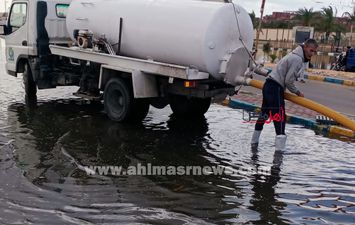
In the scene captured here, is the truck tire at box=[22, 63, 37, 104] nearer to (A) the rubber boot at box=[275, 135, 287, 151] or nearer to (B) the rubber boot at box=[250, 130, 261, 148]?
(B) the rubber boot at box=[250, 130, 261, 148]

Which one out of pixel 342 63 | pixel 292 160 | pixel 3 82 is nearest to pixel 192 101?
pixel 292 160

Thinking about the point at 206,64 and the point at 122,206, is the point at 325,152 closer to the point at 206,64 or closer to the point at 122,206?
the point at 206,64

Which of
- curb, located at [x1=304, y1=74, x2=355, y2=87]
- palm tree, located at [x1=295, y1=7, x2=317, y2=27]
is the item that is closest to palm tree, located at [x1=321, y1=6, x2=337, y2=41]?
palm tree, located at [x1=295, y1=7, x2=317, y2=27]

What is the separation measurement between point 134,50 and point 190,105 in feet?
6.04

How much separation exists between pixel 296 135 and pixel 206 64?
2.43 meters

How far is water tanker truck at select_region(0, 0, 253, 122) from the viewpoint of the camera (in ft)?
25.1

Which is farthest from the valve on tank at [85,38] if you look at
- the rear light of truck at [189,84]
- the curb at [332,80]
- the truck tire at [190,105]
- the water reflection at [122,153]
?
the curb at [332,80]

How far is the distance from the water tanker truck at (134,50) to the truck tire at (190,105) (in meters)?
0.02

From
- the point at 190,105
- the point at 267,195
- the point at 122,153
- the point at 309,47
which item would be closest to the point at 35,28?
the point at 190,105

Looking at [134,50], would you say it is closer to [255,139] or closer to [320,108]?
[255,139]

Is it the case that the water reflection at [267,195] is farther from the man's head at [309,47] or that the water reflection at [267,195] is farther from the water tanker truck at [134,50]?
the water tanker truck at [134,50]

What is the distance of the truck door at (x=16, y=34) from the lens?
35.6 feet

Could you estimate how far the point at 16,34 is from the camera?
1116cm

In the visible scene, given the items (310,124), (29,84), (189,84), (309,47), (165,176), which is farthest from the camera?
(29,84)
